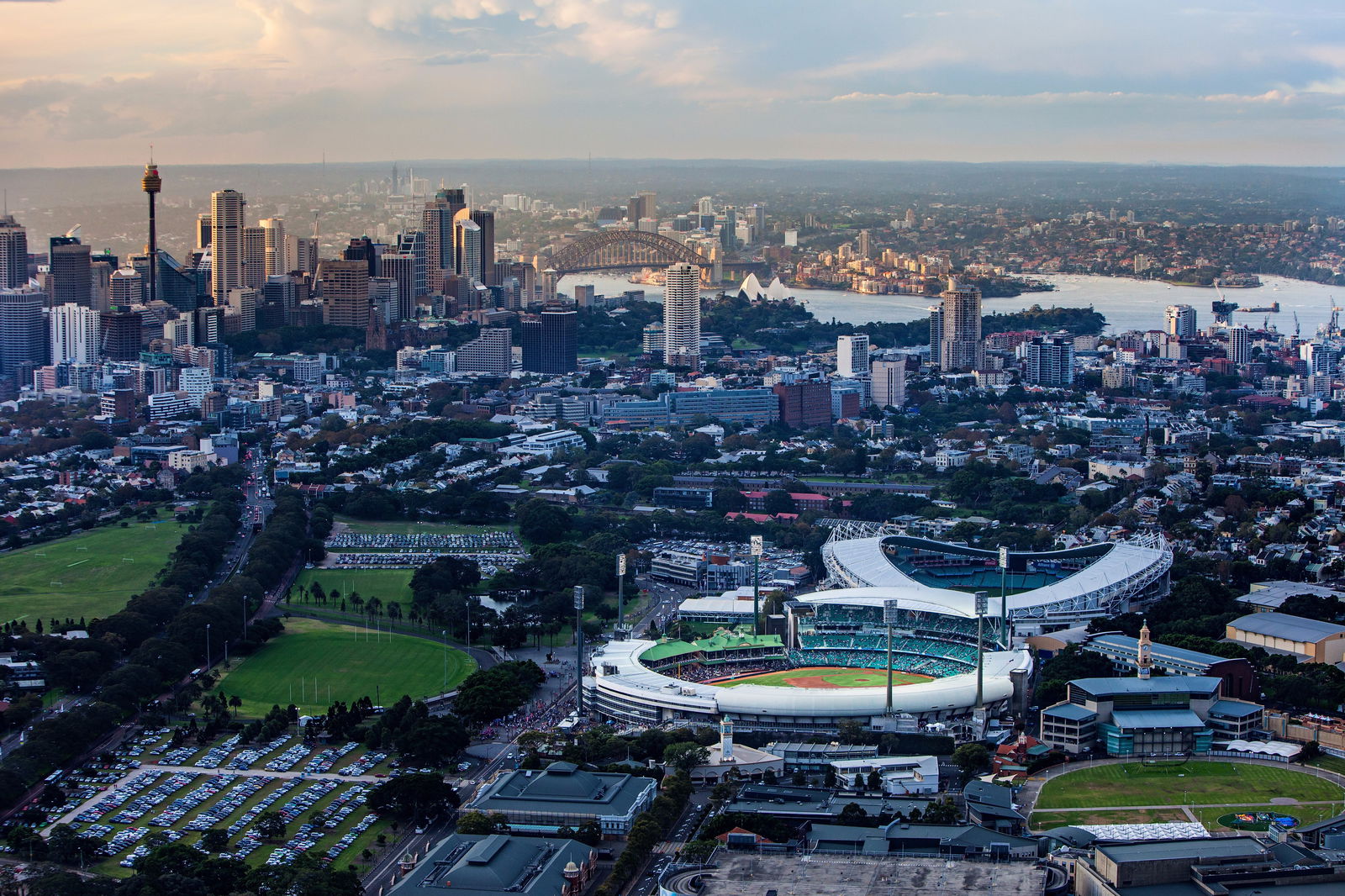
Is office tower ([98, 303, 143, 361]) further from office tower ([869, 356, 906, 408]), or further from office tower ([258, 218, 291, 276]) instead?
office tower ([869, 356, 906, 408])

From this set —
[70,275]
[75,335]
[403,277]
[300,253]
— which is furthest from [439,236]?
[75,335]

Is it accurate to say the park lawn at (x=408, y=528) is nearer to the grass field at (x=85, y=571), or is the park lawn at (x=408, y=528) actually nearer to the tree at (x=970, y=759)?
the grass field at (x=85, y=571)

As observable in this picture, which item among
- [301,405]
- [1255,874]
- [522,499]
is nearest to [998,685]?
[1255,874]

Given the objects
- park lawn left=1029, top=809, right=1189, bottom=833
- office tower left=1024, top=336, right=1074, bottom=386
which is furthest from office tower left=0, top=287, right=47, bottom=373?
park lawn left=1029, top=809, right=1189, bottom=833

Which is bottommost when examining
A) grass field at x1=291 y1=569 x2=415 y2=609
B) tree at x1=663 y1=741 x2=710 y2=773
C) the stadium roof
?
grass field at x1=291 y1=569 x2=415 y2=609

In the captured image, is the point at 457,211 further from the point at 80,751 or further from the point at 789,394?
the point at 80,751

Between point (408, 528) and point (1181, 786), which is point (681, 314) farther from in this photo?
point (1181, 786)

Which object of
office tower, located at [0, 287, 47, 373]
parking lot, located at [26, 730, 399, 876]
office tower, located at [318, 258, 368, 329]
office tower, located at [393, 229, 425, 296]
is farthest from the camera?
office tower, located at [393, 229, 425, 296]
